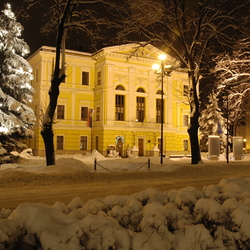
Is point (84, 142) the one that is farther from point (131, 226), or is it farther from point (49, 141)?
point (131, 226)

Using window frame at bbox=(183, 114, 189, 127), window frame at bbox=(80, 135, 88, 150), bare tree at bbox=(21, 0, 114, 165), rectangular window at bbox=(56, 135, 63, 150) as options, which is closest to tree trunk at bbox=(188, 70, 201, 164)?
bare tree at bbox=(21, 0, 114, 165)

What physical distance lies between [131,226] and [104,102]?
3691cm

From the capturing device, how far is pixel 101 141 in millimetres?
40250

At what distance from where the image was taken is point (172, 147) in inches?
1788

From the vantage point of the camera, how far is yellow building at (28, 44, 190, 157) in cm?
4031

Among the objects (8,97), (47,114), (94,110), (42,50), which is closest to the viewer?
(47,114)

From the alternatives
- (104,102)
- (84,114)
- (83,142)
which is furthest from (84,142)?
(104,102)

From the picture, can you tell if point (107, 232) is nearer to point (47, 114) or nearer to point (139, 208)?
point (139, 208)

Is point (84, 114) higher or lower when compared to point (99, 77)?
lower

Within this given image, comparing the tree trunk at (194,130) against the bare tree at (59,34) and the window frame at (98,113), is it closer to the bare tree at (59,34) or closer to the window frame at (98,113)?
the bare tree at (59,34)

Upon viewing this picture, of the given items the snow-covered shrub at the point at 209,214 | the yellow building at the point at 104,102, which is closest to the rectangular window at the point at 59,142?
the yellow building at the point at 104,102

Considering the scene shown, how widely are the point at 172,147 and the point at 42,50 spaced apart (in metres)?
22.8

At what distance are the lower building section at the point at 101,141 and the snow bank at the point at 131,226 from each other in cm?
3484

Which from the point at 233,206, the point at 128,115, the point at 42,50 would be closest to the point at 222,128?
the point at 128,115
